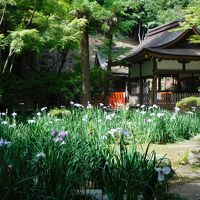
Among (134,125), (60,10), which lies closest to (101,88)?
(60,10)

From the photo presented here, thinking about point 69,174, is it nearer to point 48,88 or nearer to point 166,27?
point 48,88

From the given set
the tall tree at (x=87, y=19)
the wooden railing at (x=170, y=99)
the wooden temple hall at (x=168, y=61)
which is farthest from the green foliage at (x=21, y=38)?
the wooden railing at (x=170, y=99)

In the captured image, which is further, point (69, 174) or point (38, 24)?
point (38, 24)

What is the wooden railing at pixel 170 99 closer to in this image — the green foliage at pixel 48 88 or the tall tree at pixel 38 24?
the green foliage at pixel 48 88

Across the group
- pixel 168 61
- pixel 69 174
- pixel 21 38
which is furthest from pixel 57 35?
pixel 69 174

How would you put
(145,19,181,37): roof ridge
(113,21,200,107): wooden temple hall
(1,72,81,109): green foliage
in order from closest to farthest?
1. (113,21,200,107): wooden temple hall
2. (1,72,81,109): green foliage
3. (145,19,181,37): roof ridge

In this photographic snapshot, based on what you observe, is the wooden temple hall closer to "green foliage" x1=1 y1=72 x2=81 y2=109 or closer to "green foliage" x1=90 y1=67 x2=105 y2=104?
"green foliage" x1=90 y1=67 x2=105 y2=104

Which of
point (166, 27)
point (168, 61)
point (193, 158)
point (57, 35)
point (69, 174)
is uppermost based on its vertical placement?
point (166, 27)

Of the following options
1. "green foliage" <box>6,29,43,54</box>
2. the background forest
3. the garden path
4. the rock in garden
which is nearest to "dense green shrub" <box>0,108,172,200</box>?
the garden path

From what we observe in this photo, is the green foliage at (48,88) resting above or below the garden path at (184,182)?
above

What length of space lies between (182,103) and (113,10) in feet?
22.8

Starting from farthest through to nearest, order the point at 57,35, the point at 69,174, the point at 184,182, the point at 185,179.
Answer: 1. the point at 57,35
2. the point at 185,179
3. the point at 184,182
4. the point at 69,174

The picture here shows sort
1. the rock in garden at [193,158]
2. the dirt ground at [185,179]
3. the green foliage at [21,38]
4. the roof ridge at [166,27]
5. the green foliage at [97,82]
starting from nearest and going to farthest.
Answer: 1. the dirt ground at [185,179]
2. the rock in garden at [193,158]
3. the green foliage at [21,38]
4. the roof ridge at [166,27]
5. the green foliage at [97,82]

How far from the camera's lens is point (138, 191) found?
3408mm
